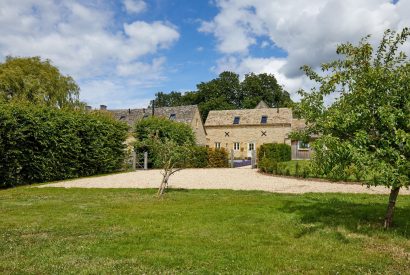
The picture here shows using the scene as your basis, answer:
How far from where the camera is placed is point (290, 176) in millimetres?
18891

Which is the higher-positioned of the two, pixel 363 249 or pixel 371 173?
pixel 371 173

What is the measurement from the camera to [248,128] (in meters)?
47.9

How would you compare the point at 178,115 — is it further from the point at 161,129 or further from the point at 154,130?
the point at 154,130

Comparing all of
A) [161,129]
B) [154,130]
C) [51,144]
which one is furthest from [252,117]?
[51,144]

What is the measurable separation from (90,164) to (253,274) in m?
16.9

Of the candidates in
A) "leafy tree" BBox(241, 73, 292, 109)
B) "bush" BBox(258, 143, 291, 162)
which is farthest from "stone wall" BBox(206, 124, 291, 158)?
"leafy tree" BBox(241, 73, 292, 109)

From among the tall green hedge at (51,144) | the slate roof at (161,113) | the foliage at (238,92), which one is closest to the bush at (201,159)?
the tall green hedge at (51,144)

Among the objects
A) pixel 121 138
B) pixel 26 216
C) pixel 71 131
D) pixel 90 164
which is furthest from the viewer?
pixel 121 138

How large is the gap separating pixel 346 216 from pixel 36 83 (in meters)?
30.7

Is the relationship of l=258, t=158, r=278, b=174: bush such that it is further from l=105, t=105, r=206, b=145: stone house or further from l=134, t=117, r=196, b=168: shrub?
l=105, t=105, r=206, b=145: stone house

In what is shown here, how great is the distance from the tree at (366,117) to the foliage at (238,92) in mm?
61637

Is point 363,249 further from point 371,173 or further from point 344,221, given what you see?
point 344,221

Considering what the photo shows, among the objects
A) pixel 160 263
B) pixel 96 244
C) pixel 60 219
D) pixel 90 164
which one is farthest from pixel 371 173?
pixel 90 164

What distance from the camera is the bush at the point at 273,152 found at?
27759 millimetres
